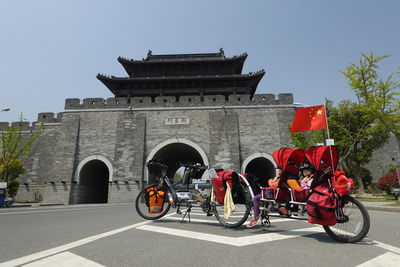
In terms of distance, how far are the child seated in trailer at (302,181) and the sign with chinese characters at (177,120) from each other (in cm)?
1441

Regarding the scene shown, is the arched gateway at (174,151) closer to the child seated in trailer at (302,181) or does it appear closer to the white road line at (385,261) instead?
the child seated in trailer at (302,181)

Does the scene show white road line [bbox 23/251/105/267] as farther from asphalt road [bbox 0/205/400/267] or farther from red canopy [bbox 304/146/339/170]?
red canopy [bbox 304/146/339/170]

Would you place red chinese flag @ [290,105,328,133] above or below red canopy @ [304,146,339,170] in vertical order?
above

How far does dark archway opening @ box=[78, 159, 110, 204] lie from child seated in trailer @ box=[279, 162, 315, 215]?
17.1 m

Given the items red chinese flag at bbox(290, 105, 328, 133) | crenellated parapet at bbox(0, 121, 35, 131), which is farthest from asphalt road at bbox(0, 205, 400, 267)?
crenellated parapet at bbox(0, 121, 35, 131)

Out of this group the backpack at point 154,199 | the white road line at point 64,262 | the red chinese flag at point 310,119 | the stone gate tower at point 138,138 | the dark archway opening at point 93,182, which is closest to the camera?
the white road line at point 64,262

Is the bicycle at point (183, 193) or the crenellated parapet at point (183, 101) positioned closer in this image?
the bicycle at point (183, 193)

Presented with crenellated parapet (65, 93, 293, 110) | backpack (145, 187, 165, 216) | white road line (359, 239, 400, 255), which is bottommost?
white road line (359, 239, 400, 255)

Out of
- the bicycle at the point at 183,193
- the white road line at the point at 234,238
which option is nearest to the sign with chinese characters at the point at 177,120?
the bicycle at the point at 183,193

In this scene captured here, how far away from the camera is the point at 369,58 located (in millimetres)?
12547

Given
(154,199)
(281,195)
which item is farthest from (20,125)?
(281,195)

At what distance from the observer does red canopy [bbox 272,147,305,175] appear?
10.1ft

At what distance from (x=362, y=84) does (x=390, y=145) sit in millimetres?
10121

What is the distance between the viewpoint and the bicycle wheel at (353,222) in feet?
8.10
